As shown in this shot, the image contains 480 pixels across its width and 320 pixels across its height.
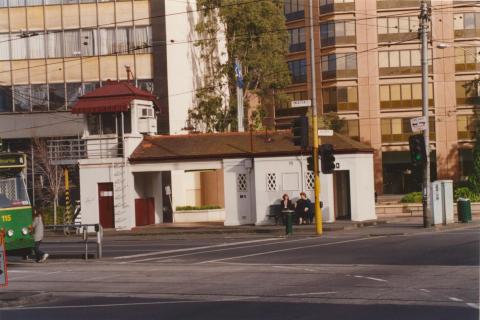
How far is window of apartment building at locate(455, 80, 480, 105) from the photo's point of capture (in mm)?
76062

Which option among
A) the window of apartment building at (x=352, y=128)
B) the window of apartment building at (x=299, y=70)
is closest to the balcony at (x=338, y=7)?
the window of apartment building at (x=299, y=70)

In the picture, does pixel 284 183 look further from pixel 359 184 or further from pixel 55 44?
pixel 55 44

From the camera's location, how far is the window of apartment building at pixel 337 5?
252 ft

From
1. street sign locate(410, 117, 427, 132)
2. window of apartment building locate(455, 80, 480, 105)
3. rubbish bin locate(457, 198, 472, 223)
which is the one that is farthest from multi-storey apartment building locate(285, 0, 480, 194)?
street sign locate(410, 117, 427, 132)

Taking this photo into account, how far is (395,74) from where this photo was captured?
77.1 m

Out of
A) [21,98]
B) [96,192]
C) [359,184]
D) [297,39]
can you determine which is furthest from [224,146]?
[297,39]

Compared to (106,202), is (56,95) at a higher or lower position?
higher

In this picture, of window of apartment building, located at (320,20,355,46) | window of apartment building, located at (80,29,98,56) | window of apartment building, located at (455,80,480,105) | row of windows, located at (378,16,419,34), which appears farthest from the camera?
window of apartment building, located at (320,20,355,46)

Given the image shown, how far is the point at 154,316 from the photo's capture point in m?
14.7

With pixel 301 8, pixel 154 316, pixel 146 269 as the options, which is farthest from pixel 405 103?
pixel 154 316

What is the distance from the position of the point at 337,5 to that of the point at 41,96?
98.5 ft

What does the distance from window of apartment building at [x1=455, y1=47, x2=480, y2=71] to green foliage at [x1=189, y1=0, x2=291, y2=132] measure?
21.5m

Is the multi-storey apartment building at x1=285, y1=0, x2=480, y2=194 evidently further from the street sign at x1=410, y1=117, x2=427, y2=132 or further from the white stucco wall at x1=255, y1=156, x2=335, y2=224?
the street sign at x1=410, y1=117, x2=427, y2=132

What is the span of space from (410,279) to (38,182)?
40235 millimetres
